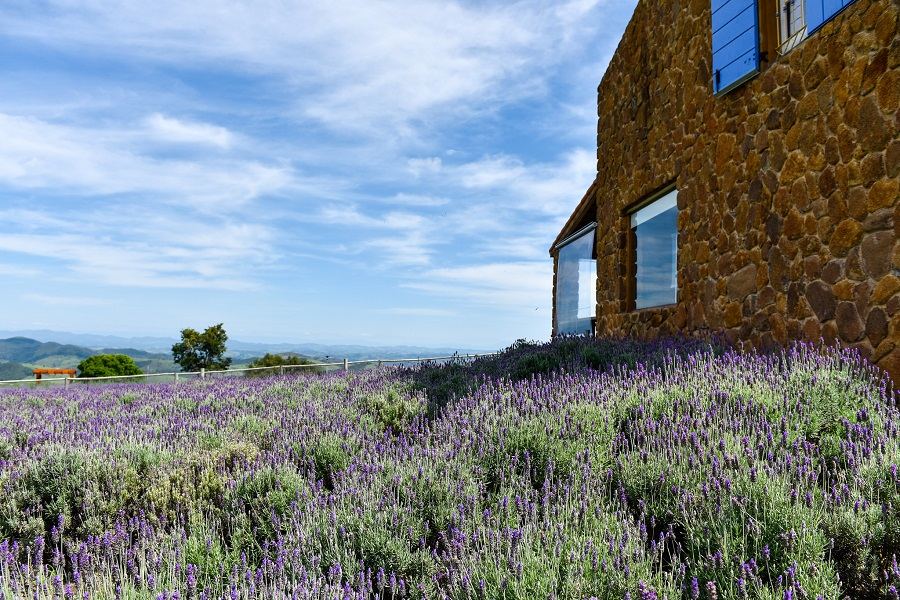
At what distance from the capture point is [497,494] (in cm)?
340

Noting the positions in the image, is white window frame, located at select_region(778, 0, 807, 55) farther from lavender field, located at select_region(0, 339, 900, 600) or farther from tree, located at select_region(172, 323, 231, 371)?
tree, located at select_region(172, 323, 231, 371)

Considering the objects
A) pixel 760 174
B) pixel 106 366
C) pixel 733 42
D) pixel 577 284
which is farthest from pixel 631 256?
pixel 106 366

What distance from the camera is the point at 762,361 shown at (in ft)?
17.7

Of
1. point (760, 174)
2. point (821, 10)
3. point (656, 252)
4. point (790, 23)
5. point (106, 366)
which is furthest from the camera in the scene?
point (106, 366)

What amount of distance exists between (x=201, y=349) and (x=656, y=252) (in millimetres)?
29057

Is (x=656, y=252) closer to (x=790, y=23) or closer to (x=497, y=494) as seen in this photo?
(x=790, y=23)

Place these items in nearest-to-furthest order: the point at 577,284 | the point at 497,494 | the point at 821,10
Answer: the point at 497,494 → the point at 821,10 → the point at 577,284

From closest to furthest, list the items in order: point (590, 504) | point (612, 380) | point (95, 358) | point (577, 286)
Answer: point (590, 504)
point (612, 380)
point (577, 286)
point (95, 358)

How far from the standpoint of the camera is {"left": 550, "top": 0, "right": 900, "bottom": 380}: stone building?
511 centimetres

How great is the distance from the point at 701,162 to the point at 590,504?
20.1ft

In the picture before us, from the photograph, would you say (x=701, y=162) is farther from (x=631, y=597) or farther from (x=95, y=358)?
(x=95, y=358)

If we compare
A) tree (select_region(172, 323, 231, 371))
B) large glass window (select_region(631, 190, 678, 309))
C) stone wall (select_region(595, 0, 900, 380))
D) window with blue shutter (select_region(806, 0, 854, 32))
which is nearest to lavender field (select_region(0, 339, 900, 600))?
stone wall (select_region(595, 0, 900, 380))

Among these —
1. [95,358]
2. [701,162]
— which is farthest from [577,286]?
[95,358]

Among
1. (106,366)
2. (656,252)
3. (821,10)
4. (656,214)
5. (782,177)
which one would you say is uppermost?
(821,10)
